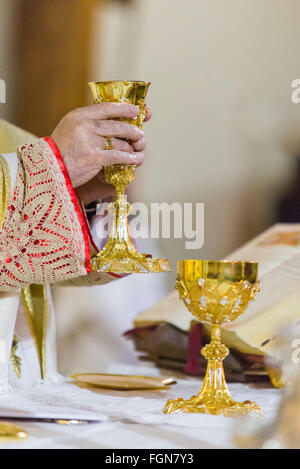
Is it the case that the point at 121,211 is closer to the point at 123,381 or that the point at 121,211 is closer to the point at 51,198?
the point at 51,198

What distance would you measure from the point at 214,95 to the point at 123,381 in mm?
2159

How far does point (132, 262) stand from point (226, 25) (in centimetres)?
231

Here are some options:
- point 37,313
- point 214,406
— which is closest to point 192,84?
point 37,313

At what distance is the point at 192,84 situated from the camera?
284 cm

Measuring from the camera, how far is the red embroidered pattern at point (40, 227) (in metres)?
0.76

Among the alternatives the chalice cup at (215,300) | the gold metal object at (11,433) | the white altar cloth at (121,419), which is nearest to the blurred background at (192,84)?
the white altar cloth at (121,419)

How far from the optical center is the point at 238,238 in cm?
296

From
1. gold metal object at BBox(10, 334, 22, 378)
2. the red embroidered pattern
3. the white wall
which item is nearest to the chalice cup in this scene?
the red embroidered pattern

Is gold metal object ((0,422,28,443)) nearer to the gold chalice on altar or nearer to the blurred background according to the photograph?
the gold chalice on altar

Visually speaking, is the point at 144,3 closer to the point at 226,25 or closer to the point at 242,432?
the point at 226,25

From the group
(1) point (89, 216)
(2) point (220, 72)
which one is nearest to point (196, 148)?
(2) point (220, 72)

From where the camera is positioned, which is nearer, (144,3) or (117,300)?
(117,300)

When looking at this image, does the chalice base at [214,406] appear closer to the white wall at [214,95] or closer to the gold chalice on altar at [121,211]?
the gold chalice on altar at [121,211]

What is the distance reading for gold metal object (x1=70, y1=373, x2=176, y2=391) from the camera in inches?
33.1
